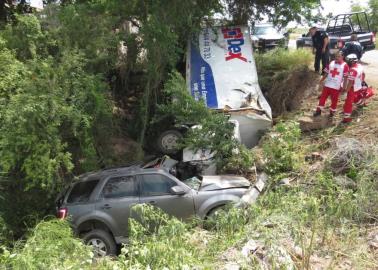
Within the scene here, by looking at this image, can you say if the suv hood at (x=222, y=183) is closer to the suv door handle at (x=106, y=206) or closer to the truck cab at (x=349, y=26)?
the suv door handle at (x=106, y=206)

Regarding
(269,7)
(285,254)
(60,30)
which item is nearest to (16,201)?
(60,30)

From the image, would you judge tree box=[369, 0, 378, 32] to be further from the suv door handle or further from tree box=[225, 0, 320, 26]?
the suv door handle

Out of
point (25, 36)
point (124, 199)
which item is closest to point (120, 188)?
point (124, 199)

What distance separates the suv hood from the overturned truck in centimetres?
266

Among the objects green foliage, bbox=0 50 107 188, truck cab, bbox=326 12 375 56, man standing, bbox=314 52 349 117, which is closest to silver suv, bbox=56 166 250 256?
green foliage, bbox=0 50 107 188

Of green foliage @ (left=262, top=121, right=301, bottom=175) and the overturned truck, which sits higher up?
the overturned truck

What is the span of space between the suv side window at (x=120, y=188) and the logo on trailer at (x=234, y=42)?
5.68 m

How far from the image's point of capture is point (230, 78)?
494 inches

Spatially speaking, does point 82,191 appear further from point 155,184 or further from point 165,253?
point 165,253

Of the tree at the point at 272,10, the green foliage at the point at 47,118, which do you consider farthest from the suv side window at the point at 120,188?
the tree at the point at 272,10

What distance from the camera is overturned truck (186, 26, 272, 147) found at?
37.8ft

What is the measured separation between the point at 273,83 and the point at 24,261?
10.6 metres

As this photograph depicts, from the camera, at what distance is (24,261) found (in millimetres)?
4523

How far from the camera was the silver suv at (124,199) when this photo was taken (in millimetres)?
8438
